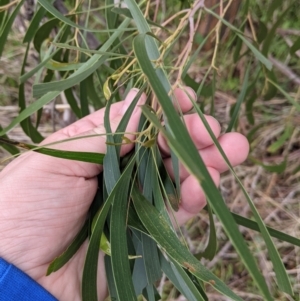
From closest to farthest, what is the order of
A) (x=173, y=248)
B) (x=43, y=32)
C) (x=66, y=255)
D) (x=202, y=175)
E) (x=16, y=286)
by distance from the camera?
(x=202, y=175), (x=173, y=248), (x=66, y=255), (x=16, y=286), (x=43, y=32)

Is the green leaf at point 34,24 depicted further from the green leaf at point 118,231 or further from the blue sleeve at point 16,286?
the blue sleeve at point 16,286

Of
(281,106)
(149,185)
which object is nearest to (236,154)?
(149,185)

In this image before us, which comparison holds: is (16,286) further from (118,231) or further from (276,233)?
(276,233)

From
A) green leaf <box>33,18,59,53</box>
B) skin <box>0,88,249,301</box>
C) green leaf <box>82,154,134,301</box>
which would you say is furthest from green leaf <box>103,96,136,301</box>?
green leaf <box>33,18,59,53</box>

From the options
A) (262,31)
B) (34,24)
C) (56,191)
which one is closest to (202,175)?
(56,191)

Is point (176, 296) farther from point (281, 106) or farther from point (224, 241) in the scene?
point (281, 106)

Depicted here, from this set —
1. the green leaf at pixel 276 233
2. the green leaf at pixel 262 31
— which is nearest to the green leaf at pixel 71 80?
the green leaf at pixel 276 233
